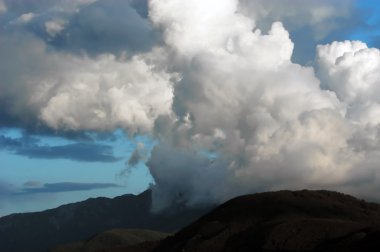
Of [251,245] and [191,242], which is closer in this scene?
[251,245]

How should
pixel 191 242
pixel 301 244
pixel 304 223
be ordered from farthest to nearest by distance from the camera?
pixel 191 242 → pixel 304 223 → pixel 301 244

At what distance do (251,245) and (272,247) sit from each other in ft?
27.9

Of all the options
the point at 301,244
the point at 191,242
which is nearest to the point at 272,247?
the point at 301,244

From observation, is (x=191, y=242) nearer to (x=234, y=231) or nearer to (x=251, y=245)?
(x=234, y=231)

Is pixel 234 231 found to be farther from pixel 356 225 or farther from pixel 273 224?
pixel 356 225

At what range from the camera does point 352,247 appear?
13800cm

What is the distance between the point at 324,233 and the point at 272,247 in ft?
45.4

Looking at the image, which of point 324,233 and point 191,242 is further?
point 191,242

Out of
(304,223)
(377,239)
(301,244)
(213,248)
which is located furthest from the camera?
(213,248)

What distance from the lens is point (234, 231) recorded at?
636 ft

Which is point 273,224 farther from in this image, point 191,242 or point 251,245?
point 191,242

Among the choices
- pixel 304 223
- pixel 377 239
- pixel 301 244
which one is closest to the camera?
pixel 377 239

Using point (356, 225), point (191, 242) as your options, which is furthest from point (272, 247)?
point (191, 242)

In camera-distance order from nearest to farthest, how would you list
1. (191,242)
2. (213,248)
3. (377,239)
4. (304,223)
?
(377,239), (304,223), (213,248), (191,242)
